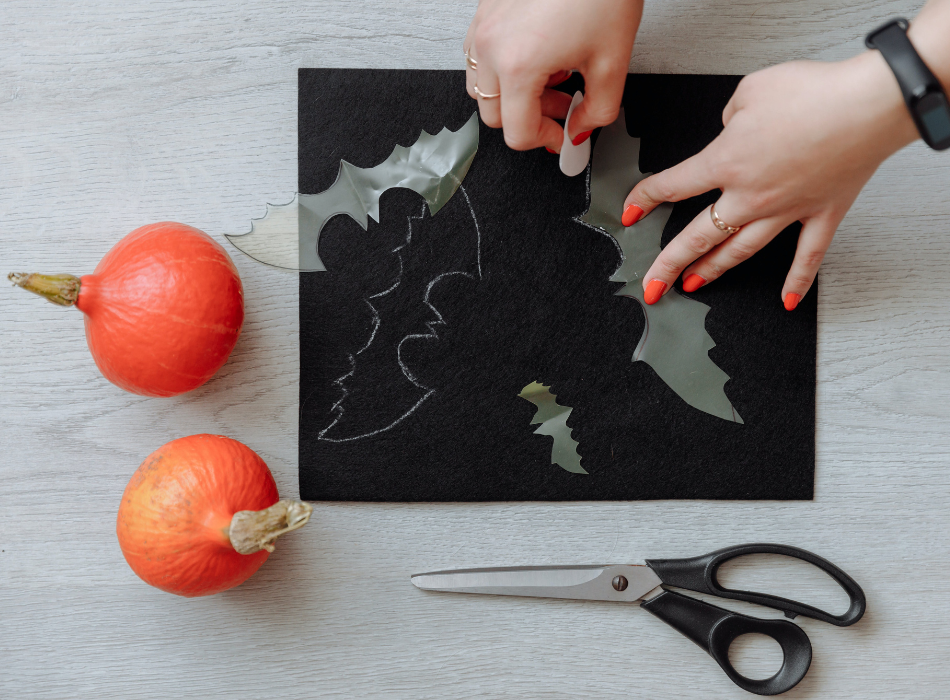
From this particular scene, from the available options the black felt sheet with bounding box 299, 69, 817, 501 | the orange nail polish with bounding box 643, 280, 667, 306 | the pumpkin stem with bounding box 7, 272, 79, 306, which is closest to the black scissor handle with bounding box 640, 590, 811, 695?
the black felt sheet with bounding box 299, 69, 817, 501

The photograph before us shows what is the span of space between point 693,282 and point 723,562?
281mm

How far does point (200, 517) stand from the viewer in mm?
531

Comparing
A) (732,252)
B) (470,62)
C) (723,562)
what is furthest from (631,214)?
(723,562)

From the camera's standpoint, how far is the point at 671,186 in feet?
1.97

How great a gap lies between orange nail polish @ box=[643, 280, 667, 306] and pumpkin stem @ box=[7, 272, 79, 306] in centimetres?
52

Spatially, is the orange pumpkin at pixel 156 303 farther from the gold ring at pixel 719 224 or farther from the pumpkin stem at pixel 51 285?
the gold ring at pixel 719 224

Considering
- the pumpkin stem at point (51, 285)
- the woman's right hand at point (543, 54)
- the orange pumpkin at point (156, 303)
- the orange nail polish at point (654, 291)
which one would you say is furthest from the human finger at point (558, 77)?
the pumpkin stem at point (51, 285)

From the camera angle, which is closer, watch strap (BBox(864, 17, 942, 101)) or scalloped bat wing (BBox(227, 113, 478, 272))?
watch strap (BBox(864, 17, 942, 101))

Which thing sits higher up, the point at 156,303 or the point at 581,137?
the point at 581,137

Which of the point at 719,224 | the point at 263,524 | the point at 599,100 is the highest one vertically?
the point at 599,100

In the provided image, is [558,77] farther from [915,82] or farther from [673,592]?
[673,592]

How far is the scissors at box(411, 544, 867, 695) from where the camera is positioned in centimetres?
62

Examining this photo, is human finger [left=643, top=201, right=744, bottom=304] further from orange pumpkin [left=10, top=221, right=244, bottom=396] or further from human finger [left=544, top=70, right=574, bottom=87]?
orange pumpkin [left=10, top=221, right=244, bottom=396]

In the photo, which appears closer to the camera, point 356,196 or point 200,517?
point 200,517
